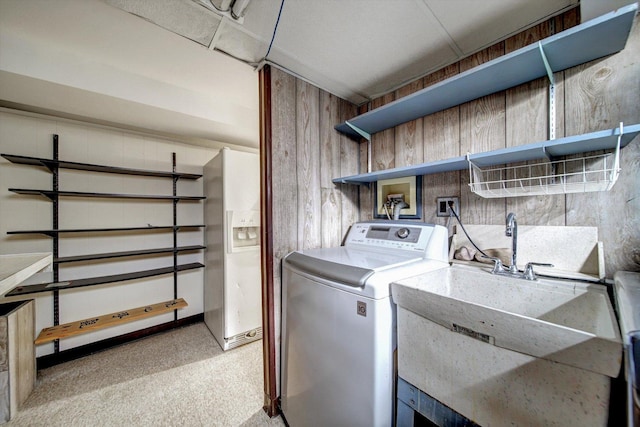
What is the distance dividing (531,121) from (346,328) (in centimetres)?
139

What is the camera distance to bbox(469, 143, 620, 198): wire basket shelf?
99 cm

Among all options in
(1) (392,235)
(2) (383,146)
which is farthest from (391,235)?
(2) (383,146)

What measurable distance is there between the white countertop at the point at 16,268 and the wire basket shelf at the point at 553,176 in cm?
219

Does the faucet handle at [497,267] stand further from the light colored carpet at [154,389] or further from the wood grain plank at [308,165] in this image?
the light colored carpet at [154,389]

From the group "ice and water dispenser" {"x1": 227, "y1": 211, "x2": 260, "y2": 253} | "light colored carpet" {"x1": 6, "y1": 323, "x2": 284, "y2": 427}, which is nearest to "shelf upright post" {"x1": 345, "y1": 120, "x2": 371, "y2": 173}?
"ice and water dispenser" {"x1": 227, "y1": 211, "x2": 260, "y2": 253}

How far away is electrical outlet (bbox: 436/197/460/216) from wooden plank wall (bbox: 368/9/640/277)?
0.03m

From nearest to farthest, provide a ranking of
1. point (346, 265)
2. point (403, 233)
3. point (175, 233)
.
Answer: point (346, 265) → point (403, 233) → point (175, 233)

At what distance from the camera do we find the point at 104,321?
221 centimetres

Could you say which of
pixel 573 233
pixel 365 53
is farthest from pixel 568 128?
pixel 365 53

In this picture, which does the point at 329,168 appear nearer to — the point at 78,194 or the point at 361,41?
the point at 361,41

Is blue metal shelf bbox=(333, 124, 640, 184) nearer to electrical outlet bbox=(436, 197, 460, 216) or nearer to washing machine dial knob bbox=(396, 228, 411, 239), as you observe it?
electrical outlet bbox=(436, 197, 460, 216)

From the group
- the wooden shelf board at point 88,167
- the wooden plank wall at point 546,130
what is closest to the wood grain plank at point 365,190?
the wooden plank wall at point 546,130

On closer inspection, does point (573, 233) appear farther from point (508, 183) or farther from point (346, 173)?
point (346, 173)

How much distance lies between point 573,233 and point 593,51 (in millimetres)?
785
